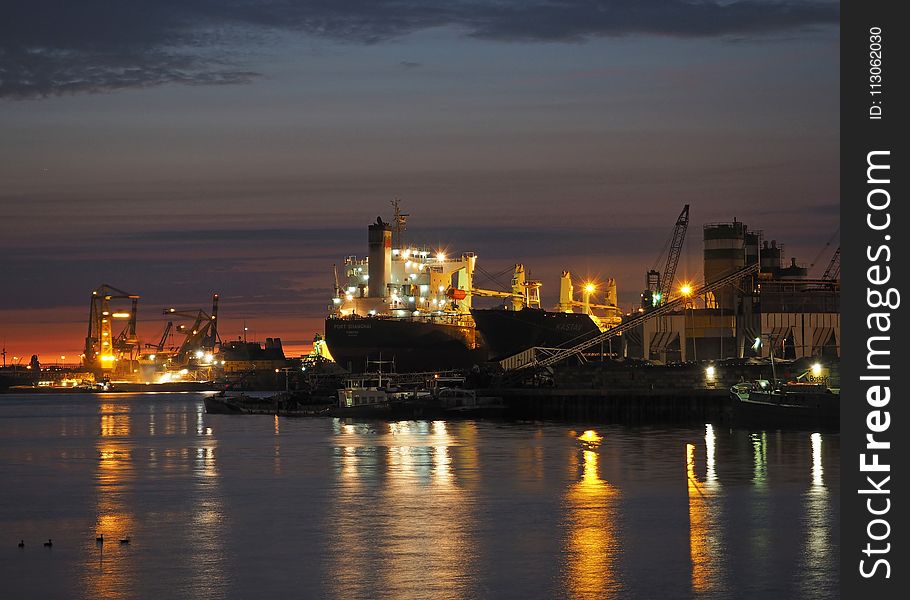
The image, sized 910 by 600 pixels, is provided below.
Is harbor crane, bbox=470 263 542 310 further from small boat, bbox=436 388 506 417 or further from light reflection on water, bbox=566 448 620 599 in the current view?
light reflection on water, bbox=566 448 620 599

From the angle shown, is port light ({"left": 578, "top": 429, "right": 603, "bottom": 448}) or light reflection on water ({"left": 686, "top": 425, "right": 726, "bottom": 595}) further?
port light ({"left": 578, "top": 429, "right": 603, "bottom": 448})

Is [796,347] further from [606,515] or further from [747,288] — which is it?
[606,515]

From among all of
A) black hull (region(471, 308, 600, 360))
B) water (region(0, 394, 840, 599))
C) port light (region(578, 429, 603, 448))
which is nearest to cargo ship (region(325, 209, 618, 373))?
black hull (region(471, 308, 600, 360))

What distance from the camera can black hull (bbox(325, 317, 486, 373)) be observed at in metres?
128

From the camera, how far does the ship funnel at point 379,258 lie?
137750mm

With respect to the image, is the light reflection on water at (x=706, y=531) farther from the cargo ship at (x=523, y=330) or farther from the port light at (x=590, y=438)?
the cargo ship at (x=523, y=330)

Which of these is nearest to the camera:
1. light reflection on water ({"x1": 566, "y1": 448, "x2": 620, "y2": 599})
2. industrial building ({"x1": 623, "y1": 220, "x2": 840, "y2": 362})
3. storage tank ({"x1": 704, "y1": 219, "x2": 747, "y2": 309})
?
light reflection on water ({"x1": 566, "y1": 448, "x2": 620, "y2": 599})

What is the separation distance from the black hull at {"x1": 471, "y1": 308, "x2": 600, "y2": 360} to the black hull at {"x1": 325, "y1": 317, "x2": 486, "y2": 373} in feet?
15.5

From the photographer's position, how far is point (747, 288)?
4195 inches

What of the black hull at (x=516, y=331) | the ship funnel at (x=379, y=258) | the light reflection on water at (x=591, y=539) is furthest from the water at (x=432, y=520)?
the ship funnel at (x=379, y=258)

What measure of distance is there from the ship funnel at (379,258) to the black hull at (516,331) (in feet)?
48.5

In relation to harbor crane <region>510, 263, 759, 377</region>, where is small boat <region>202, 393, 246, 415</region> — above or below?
below

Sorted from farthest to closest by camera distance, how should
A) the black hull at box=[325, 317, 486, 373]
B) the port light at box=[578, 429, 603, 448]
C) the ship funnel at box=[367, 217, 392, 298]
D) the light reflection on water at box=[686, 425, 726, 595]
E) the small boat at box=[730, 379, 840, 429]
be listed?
the ship funnel at box=[367, 217, 392, 298]
the black hull at box=[325, 317, 486, 373]
the small boat at box=[730, 379, 840, 429]
the port light at box=[578, 429, 603, 448]
the light reflection on water at box=[686, 425, 726, 595]

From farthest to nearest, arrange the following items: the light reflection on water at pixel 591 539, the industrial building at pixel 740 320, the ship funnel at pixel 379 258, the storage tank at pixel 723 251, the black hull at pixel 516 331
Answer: the ship funnel at pixel 379 258
the black hull at pixel 516 331
the storage tank at pixel 723 251
the industrial building at pixel 740 320
the light reflection on water at pixel 591 539
